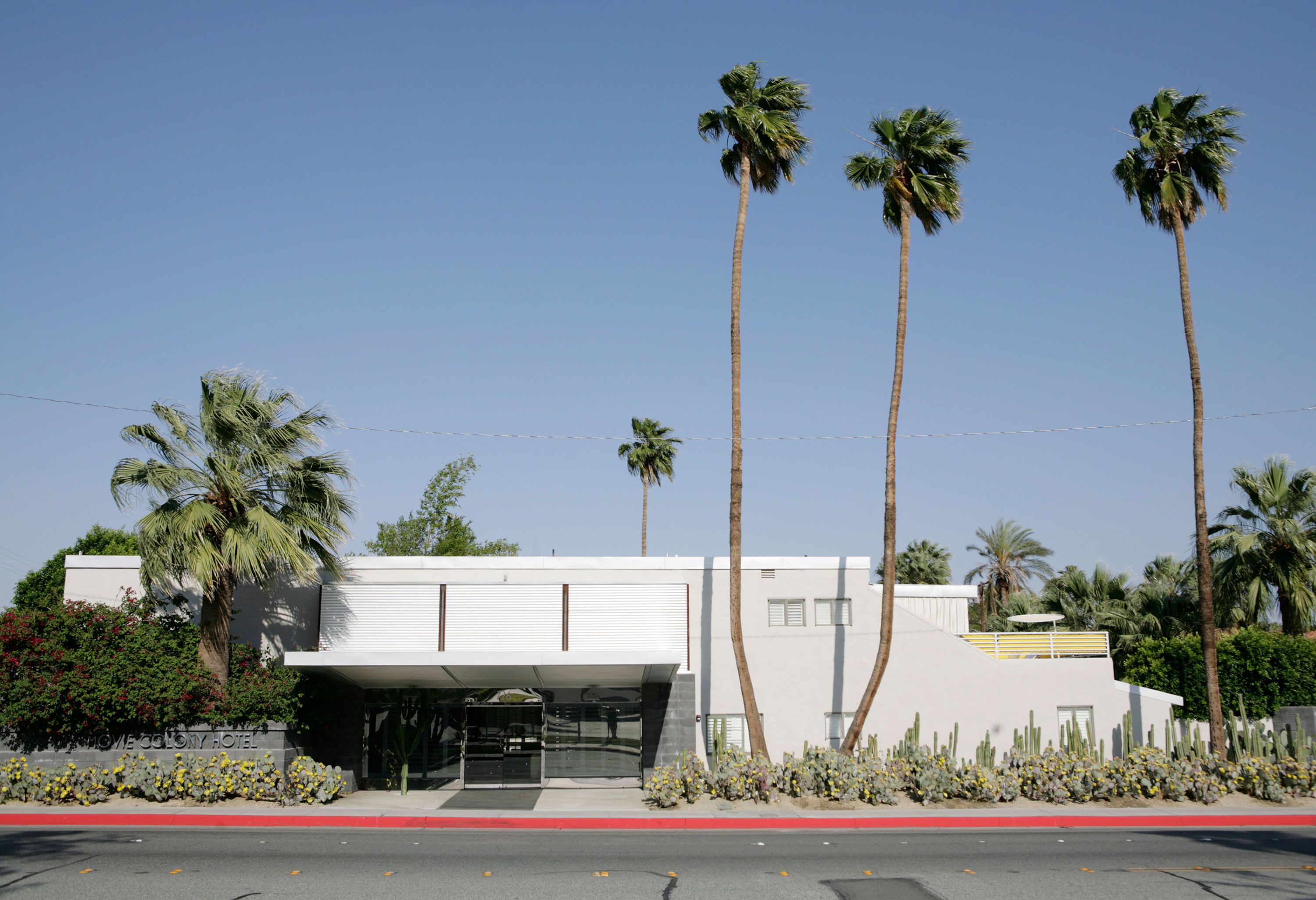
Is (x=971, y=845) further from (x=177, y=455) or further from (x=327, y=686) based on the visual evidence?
(x=177, y=455)

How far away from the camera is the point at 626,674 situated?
23172 millimetres

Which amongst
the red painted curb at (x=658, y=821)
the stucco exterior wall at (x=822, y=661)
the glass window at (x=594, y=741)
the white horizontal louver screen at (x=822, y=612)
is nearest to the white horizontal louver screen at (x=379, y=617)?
the stucco exterior wall at (x=822, y=661)

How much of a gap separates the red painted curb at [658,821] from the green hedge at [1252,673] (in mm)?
8756

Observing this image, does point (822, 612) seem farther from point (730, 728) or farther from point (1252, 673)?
point (1252, 673)

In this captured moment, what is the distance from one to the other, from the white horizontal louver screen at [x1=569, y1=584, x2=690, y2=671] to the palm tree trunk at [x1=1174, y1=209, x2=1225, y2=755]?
37.3ft

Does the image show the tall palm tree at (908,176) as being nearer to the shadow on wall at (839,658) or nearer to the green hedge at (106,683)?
the shadow on wall at (839,658)

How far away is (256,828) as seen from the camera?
17438mm

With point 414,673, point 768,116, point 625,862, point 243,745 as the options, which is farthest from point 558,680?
point 768,116

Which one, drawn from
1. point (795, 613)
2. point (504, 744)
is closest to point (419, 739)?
point (504, 744)

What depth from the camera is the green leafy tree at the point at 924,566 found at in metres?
55.0

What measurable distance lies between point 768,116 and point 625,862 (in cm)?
1630

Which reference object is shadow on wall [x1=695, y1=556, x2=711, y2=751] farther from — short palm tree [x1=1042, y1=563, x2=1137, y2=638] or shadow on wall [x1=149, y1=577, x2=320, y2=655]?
short palm tree [x1=1042, y1=563, x2=1137, y2=638]

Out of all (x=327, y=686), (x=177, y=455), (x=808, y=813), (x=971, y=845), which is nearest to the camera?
(x=971, y=845)

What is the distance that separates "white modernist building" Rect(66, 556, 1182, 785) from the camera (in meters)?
23.8
